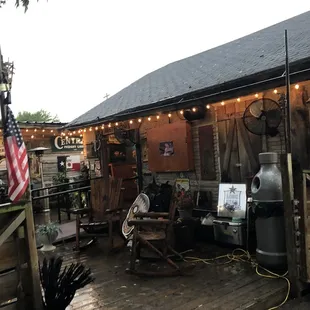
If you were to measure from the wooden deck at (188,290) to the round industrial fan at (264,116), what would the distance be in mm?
1830

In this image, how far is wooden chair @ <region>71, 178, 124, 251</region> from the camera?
507 cm

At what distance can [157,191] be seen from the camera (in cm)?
602

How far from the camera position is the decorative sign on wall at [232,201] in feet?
14.7

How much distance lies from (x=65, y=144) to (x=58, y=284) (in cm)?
916

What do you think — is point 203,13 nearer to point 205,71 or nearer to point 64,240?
point 205,71

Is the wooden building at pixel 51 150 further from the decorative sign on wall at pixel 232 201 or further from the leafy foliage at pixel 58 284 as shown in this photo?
the leafy foliage at pixel 58 284

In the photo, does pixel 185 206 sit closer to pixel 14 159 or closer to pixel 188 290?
pixel 188 290

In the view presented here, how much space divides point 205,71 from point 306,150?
2729mm

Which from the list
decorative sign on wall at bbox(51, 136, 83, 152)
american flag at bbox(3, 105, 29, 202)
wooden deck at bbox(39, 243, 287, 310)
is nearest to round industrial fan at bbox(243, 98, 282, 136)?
wooden deck at bbox(39, 243, 287, 310)

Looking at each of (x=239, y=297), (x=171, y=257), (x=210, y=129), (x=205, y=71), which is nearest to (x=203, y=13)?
(x=205, y=71)

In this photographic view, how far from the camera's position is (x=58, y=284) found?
2.68 meters

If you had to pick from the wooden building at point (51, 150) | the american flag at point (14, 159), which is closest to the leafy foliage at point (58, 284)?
the american flag at point (14, 159)

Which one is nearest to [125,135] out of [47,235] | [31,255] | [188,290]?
[47,235]

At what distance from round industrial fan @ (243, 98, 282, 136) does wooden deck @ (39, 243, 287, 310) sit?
183 centimetres
